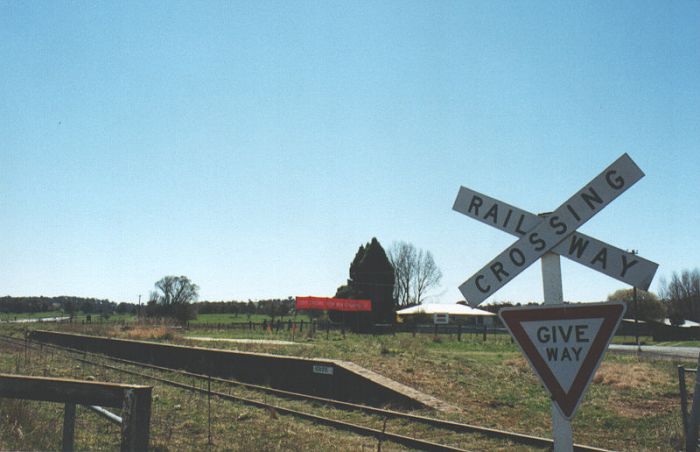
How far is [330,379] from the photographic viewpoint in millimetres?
16109

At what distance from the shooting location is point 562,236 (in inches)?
130

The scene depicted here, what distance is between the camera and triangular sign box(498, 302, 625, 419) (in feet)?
10.1

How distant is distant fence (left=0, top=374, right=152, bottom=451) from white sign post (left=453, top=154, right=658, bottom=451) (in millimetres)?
2134

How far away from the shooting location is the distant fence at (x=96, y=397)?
3.01m

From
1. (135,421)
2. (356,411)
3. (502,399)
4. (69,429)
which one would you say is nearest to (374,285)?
(502,399)

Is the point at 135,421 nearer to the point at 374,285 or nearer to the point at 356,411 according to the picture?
the point at 356,411

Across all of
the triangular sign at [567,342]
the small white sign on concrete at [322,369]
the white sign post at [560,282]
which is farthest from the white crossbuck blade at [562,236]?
the small white sign on concrete at [322,369]

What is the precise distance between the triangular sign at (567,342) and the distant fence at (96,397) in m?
2.35

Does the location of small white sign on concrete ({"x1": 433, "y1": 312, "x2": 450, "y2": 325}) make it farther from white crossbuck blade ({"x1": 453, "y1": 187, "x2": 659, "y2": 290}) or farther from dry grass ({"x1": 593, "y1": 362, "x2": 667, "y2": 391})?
white crossbuck blade ({"x1": 453, "y1": 187, "x2": 659, "y2": 290})

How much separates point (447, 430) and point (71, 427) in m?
9.21

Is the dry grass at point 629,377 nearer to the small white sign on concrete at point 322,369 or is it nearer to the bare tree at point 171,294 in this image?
the small white sign on concrete at point 322,369

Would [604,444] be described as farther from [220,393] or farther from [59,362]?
[59,362]

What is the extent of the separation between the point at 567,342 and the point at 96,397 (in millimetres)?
2905

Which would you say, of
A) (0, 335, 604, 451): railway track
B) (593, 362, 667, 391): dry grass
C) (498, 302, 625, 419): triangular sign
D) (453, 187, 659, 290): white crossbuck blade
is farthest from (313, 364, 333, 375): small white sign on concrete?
(498, 302, 625, 419): triangular sign
